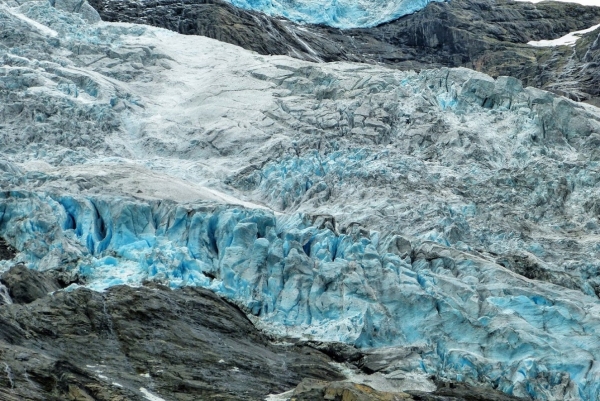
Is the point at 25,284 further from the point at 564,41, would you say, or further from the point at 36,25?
the point at 564,41

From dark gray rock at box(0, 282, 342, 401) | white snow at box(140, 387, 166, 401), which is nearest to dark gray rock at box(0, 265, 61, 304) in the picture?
dark gray rock at box(0, 282, 342, 401)

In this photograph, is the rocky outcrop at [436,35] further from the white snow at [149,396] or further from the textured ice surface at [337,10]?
the white snow at [149,396]

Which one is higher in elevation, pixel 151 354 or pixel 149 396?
pixel 149 396

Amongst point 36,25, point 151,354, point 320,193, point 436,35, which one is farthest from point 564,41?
point 151,354

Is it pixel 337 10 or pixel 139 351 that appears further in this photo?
pixel 337 10

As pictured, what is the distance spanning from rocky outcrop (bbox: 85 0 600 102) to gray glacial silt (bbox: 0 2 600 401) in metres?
9.36

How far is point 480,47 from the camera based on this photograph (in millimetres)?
60656

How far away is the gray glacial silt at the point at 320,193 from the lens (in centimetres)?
2197

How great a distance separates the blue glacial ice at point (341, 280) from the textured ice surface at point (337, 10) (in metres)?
32.8

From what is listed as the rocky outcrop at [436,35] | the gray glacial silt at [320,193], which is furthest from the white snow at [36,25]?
the rocky outcrop at [436,35]

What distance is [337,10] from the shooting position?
2297 inches

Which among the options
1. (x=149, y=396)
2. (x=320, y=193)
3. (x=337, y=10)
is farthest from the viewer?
(x=337, y=10)

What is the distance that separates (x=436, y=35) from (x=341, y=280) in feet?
134

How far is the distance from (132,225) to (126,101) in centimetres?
1040
